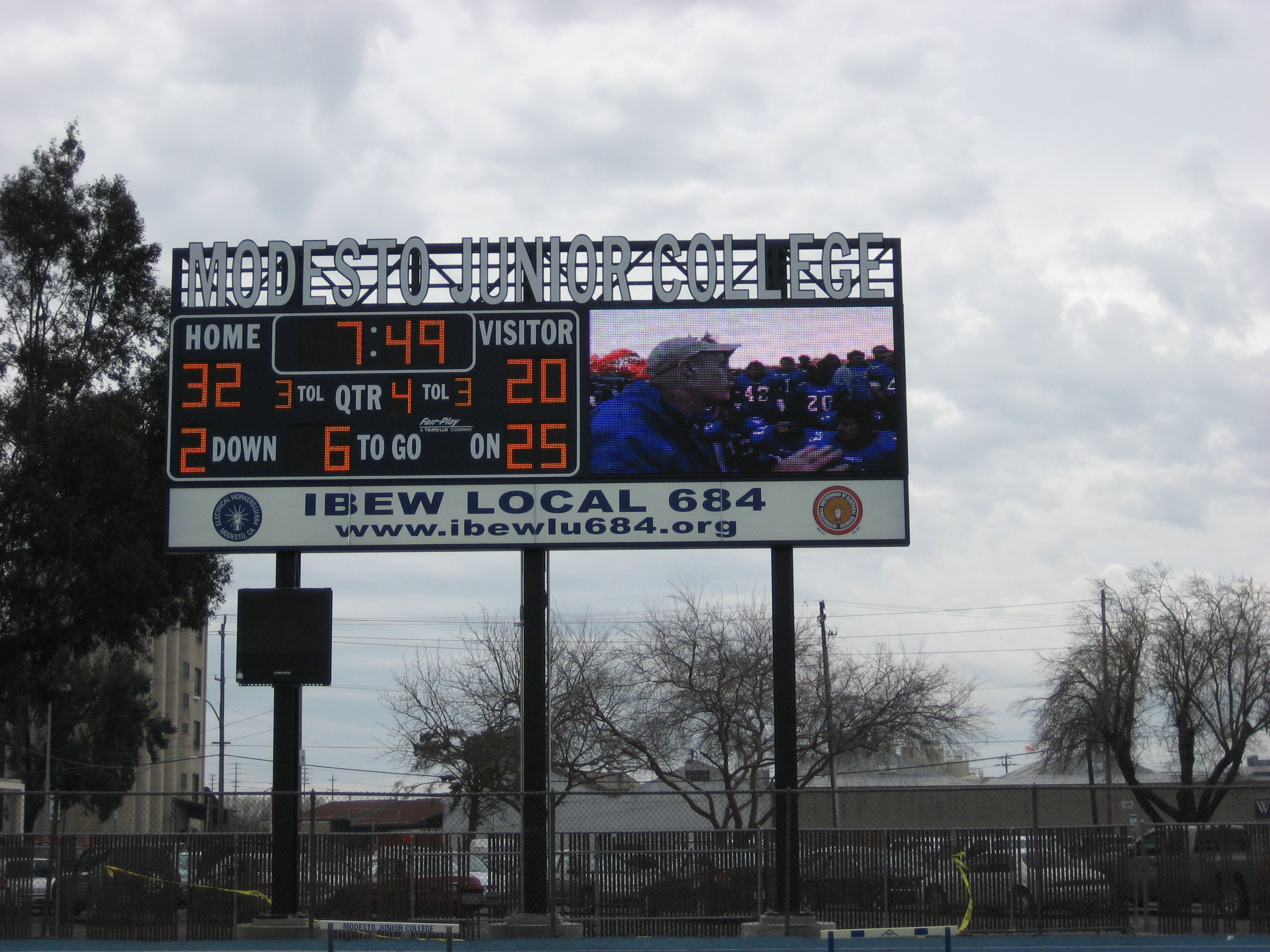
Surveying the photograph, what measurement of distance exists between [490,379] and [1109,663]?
90.8ft

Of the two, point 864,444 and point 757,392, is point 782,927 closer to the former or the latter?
point 864,444

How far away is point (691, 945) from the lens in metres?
15.3

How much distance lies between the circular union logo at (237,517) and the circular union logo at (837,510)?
6.73 metres

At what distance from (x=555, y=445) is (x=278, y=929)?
6.37 m

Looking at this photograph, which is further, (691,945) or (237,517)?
(237,517)

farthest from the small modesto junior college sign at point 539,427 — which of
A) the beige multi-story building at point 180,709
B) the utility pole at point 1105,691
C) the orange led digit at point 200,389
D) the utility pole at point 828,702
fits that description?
the beige multi-story building at point 180,709

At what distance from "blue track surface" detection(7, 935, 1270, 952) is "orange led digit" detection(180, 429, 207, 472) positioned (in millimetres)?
5461

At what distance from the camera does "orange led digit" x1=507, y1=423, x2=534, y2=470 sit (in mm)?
16672

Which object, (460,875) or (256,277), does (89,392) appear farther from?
(460,875)

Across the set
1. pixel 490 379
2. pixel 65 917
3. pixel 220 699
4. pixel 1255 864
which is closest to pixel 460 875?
pixel 65 917

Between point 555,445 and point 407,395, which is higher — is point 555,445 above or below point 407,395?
below

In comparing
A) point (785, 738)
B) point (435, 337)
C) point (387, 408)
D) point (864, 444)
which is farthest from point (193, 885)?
point (864, 444)

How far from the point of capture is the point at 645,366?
1684cm

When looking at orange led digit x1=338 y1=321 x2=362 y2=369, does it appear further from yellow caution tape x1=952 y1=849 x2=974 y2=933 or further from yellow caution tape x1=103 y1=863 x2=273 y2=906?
yellow caution tape x1=952 y1=849 x2=974 y2=933
